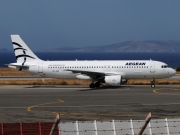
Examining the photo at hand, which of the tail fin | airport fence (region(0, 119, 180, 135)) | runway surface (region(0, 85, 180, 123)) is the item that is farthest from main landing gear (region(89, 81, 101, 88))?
airport fence (region(0, 119, 180, 135))

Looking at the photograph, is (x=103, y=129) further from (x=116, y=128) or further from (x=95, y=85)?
(x=95, y=85)

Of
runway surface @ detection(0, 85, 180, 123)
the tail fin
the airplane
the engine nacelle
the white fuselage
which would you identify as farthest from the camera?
the tail fin

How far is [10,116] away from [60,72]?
2654 cm

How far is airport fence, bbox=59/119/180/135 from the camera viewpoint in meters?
16.0

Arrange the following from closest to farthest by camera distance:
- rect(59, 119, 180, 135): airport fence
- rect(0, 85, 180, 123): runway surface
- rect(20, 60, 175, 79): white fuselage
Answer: rect(59, 119, 180, 135): airport fence
rect(0, 85, 180, 123): runway surface
rect(20, 60, 175, 79): white fuselage

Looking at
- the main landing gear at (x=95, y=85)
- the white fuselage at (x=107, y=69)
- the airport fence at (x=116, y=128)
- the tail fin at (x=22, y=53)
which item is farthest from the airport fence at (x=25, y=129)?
the tail fin at (x=22, y=53)

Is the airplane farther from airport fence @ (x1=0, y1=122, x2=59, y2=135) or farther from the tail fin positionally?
airport fence @ (x1=0, y1=122, x2=59, y2=135)

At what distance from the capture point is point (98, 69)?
53938 millimetres

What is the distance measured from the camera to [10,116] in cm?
2803

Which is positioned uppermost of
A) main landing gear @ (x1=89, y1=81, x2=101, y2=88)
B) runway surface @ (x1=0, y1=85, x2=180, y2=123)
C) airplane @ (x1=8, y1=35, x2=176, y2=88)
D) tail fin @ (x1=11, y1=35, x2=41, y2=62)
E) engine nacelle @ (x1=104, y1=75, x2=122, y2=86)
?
tail fin @ (x1=11, y1=35, x2=41, y2=62)

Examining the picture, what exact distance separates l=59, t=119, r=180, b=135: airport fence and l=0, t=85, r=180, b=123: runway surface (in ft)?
32.7

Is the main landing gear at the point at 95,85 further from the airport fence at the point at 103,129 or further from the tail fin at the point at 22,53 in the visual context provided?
the airport fence at the point at 103,129

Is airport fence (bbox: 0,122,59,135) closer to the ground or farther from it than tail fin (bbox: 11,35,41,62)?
closer to the ground

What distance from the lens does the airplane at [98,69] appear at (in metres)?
52.4
